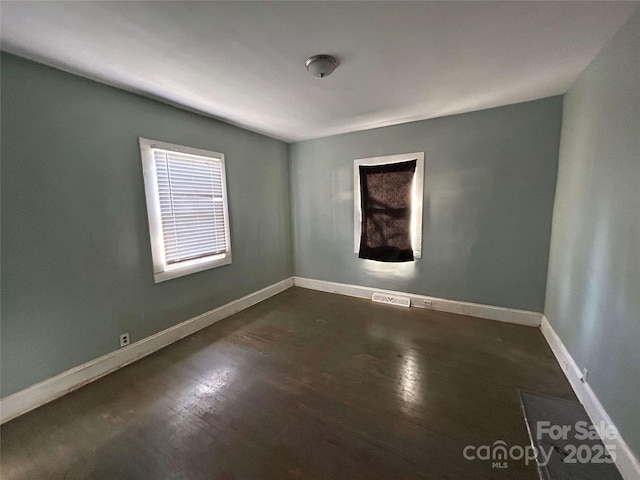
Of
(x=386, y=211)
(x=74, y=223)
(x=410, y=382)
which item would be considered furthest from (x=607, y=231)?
(x=74, y=223)

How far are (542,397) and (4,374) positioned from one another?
384 centimetres

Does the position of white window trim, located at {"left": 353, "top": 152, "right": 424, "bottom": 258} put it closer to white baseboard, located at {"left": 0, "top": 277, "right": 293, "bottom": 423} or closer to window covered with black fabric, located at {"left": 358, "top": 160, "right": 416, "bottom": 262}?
window covered with black fabric, located at {"left": 358, "top": 160, "right": 416, "bottom": 262}

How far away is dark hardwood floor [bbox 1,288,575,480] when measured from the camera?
1.39m

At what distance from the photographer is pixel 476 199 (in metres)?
3.01

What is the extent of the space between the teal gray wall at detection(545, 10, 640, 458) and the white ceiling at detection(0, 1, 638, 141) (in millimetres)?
287

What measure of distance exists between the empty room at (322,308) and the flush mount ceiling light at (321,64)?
0.6 inches

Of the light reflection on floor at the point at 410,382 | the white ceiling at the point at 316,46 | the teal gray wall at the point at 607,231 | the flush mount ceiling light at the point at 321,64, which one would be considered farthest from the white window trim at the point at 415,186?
the flush mount ceiling light at the point at 321,64

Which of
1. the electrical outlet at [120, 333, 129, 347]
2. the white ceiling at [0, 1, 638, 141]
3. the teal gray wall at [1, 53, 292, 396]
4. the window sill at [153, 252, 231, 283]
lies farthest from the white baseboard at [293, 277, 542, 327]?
the electrical outlet at [120, 333, 129, 347]

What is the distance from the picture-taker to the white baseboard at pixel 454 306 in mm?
2885

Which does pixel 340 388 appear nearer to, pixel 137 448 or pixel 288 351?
pixel 288 351

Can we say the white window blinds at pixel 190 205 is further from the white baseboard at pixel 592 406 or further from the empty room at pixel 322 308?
the white baseboard at pixel 592 406

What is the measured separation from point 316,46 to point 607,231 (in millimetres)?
2288

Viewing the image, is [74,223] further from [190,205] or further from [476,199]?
[476,199]

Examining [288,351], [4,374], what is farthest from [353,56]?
[4,374]
